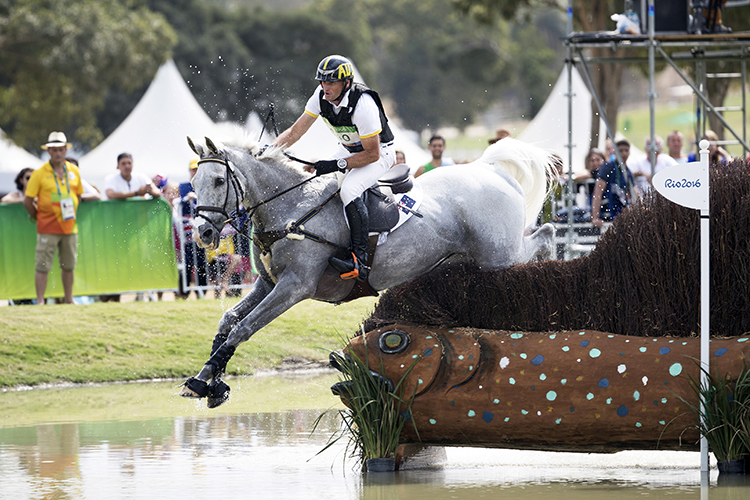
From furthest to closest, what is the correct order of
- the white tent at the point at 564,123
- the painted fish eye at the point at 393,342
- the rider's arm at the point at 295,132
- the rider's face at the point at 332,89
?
1. the white tent at the point at 564,123
2. the rider's arm at the point at 295,132
3. the rider's face at the point at 332,89
4. the painted fish eye at the point at 393,342

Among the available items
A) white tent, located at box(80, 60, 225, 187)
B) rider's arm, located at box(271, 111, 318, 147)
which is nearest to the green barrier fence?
rider's arm, located at box(271, 111, 318, 147)

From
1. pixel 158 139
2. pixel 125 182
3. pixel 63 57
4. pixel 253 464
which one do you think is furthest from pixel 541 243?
pixel 63 57

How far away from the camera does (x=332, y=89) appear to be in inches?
277

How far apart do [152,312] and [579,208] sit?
622cm

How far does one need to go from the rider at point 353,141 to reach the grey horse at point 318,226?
0.54 feet

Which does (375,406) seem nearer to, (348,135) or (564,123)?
(348,135)

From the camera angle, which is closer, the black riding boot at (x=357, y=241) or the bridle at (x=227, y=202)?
the bridle at (x=227, y=202)

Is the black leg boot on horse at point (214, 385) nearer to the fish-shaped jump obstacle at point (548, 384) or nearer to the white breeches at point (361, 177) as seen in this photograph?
the fish-shaped jump obstacle at point (548, 384)

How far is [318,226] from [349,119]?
753mm

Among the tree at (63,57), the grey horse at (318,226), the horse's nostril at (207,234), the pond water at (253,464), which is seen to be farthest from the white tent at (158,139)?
the horse's nostril at (207,234)

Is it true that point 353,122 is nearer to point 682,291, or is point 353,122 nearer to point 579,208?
point 682,291

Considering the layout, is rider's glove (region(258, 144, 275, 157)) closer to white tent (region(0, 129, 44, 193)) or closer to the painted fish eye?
the painted fish eye

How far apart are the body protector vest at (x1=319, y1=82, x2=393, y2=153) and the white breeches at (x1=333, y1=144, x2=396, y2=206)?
0.09m

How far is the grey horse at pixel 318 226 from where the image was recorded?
691 centimetres
